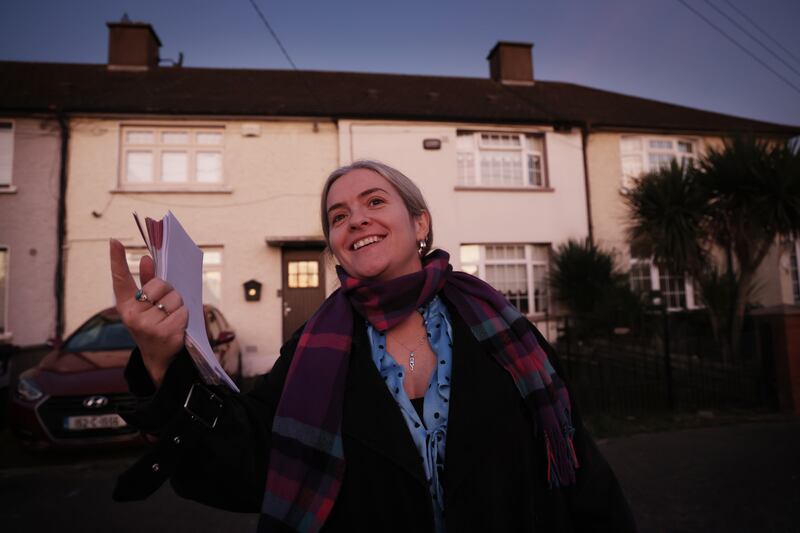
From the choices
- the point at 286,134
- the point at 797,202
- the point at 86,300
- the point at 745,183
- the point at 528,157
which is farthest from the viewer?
the point at 528,157

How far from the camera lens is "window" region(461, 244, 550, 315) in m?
10.8

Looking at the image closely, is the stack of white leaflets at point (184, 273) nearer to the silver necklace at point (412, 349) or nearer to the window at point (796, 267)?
the silver necklace at point (412, 349)

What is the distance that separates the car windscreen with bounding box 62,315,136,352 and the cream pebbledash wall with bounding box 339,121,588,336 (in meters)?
6.06

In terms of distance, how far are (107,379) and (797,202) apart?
10.0m

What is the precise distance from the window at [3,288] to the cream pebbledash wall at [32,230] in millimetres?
93

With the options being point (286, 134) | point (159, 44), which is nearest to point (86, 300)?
point (286, 134)

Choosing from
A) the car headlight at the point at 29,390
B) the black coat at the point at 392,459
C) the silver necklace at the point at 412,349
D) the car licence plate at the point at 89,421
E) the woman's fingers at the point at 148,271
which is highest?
the woman's fingers at the point at 148,271

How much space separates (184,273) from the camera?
108 cm

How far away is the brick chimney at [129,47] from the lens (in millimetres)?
12305

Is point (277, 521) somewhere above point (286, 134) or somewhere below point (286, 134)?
below

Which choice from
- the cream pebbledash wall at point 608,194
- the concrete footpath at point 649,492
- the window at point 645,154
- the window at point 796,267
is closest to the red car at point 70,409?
the concrete footpath at point 649,492

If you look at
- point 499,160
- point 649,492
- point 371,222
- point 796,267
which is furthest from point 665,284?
point 371,222

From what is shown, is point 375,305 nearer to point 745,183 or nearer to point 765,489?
point 765,489

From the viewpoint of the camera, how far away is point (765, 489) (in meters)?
3.61
